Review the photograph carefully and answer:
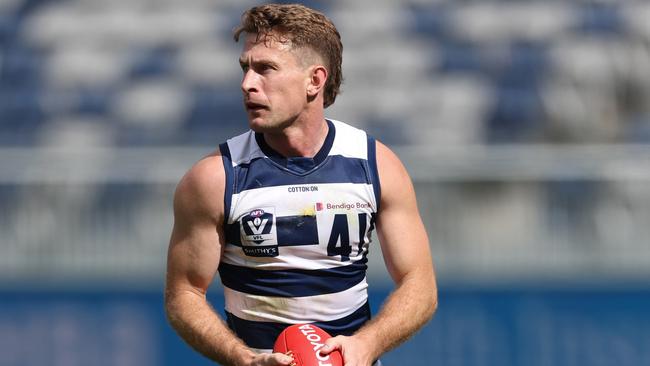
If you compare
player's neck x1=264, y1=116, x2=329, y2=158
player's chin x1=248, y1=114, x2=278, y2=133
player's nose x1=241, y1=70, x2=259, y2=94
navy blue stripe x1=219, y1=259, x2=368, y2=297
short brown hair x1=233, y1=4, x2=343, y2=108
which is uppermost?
short brown hair x1=233, y1=4, x2=343, y2=108

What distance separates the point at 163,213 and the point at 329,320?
4070mm

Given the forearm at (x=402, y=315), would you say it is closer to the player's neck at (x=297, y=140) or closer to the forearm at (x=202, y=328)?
the forearm at (x=202, y=328)

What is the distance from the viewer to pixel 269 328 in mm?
3947

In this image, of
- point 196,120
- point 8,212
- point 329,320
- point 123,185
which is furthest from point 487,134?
point 329,320

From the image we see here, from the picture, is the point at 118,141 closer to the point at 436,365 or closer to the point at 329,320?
the point at 436,365

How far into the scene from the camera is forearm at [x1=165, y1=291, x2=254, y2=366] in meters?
3.74

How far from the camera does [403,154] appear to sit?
26.3 feet

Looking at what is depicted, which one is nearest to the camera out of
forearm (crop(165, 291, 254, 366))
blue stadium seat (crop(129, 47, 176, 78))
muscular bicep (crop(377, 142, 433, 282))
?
forearm (crop(165, 291, 254, 366))

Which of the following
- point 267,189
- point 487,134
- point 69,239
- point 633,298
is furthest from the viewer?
point 487,134

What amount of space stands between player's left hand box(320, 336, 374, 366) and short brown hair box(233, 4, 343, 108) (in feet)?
2.72

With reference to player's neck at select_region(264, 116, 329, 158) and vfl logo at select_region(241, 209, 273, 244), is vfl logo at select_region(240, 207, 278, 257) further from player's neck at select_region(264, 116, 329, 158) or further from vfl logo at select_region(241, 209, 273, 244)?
player's neck at select_region(264, 116, 329, 158)

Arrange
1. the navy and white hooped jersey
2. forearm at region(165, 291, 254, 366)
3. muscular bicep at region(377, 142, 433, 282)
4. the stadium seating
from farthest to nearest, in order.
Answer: the stadium seating
muscular bicep at region(377, 142, 433, 282)
the navy and white hooped jersey
forearm at region(165, 291, 254, 366)

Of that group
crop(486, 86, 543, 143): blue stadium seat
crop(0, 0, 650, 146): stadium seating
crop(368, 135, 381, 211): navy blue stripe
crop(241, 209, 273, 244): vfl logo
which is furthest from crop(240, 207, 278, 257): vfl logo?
crop(486, 86, 543, 143): blue stadium seat

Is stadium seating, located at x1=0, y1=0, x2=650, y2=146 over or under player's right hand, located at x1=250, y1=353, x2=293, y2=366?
over
